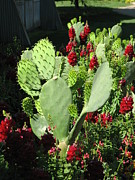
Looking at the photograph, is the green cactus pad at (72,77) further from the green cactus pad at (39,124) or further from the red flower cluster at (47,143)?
the red flower cluster at (47,143)

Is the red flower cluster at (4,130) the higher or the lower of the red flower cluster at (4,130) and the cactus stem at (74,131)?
the higher

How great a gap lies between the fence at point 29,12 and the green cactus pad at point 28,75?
1007 centimetres

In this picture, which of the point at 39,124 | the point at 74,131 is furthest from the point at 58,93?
the point at 39,124

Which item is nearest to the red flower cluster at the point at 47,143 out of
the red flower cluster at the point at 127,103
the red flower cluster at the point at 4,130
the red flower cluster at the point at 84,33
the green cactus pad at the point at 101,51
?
the red flower cluster at the point at 4,130

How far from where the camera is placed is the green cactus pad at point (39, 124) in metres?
3.09

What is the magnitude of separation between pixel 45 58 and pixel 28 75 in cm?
20

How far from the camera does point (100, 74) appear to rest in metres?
2.75

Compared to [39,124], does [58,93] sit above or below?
above

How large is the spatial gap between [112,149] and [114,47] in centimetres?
184

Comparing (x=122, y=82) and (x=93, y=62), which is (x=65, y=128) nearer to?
(x=122, y=82)

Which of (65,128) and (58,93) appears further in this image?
(65,128)

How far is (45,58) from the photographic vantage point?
→ 312 cm

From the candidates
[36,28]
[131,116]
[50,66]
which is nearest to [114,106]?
[131,116]

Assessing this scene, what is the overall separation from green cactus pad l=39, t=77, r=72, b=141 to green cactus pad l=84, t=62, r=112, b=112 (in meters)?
0.19
